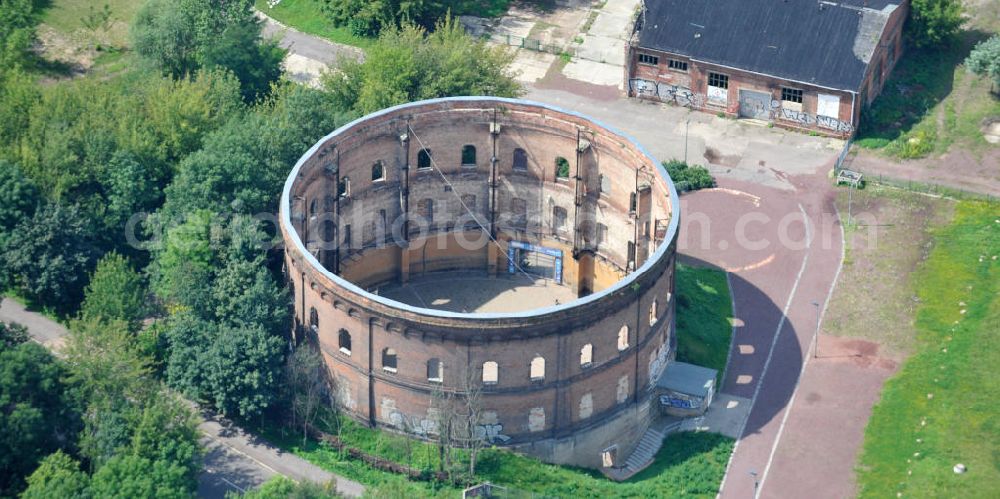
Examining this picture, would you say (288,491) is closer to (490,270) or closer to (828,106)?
(490,270)

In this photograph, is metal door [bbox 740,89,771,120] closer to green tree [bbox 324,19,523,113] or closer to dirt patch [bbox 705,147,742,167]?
dirt patch [bbox 705,147,742,167]

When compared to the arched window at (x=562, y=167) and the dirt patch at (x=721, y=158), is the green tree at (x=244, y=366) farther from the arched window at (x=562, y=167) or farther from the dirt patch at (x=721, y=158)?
the dirt patch at (x=721, y=158)

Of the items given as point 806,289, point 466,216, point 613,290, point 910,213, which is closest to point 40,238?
point 466,216

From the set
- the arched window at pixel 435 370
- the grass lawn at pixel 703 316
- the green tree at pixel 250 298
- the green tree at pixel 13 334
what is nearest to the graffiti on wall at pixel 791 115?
the grass lawn at pixel 703 316

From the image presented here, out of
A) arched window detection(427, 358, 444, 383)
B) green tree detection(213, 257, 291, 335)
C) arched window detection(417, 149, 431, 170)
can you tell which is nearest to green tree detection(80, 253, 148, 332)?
green tree detection(213, 257, 291, 335)

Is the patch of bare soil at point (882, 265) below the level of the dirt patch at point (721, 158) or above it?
below

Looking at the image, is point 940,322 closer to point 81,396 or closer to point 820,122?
point 820,122

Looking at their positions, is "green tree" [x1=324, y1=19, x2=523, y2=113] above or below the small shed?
above
